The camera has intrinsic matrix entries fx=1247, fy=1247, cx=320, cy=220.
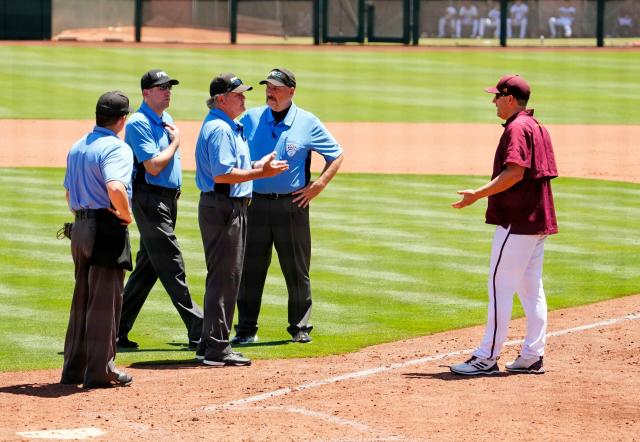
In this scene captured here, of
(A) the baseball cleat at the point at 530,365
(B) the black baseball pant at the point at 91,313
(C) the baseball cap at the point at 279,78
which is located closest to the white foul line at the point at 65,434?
(B) the black baseball pant at the point at 91,313

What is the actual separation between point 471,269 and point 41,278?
4297mm

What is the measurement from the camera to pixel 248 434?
270 inches

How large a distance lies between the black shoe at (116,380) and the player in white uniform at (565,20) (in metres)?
39.6

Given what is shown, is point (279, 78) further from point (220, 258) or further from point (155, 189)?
point (220, 258)

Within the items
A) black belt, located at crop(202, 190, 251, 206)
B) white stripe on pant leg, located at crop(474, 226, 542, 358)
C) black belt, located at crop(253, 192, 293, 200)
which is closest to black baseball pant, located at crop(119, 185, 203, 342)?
black belt, located at crop(202, 190, 251, 206)

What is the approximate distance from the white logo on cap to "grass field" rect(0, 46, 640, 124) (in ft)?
64.5

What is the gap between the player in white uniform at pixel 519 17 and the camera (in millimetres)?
44906

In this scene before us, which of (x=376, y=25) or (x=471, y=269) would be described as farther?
(x=376, y=25)

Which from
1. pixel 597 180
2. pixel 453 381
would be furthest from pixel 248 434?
pixel 597 180

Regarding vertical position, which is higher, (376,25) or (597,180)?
(376,25)

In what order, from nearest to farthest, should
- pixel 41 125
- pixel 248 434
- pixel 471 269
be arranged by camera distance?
1. pixel 248 434
2. pixel 471 269
3. pixel 41 125

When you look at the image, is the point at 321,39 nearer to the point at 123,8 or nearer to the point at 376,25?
the point at 376,25

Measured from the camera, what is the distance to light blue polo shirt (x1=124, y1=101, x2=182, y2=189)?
9031 mm

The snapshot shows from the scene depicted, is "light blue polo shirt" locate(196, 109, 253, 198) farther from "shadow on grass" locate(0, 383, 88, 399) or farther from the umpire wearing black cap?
"shadow on grass" locate(0, 383, 88, 399)
